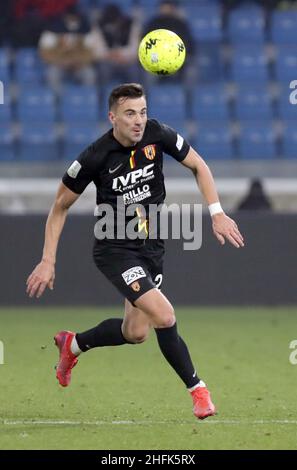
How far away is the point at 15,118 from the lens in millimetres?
18703

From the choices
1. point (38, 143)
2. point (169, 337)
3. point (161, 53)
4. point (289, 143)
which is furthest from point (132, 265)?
point (289, 143)

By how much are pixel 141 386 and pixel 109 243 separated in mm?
1827

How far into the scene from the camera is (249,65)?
763 inches

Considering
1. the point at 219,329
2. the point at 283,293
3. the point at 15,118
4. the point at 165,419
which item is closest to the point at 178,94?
the point at 15,118

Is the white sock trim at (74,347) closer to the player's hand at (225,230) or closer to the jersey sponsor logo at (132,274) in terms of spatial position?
the jersey sponsor logo at (132,274)

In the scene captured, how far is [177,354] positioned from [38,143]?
11.2 meters

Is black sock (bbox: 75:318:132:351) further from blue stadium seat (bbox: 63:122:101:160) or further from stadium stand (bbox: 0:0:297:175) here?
blue stadium seat (bbox: 63:122:101:160)

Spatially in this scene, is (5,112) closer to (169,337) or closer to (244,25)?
(244,25)

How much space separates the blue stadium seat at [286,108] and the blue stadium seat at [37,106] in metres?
3.67

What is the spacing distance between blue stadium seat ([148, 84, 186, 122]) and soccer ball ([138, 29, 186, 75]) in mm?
10773

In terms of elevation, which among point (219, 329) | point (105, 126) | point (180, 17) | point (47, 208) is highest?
point (180, 17)

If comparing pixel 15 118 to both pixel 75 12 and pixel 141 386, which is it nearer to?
pixel 75 12

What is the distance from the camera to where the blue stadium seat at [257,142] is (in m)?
18.5

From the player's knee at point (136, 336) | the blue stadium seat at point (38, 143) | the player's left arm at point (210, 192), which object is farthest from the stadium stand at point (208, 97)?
the player's left arm at point (210, 192)
